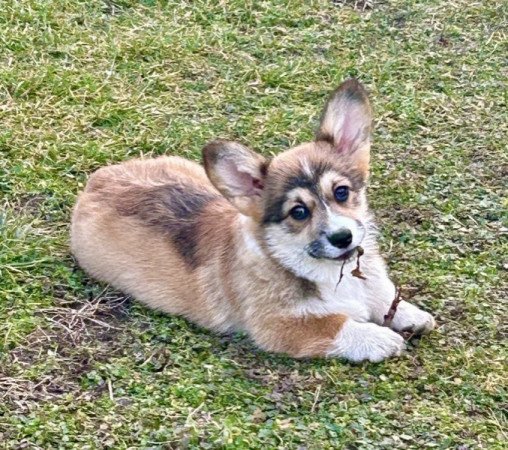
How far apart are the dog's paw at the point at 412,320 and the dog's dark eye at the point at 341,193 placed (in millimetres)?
635

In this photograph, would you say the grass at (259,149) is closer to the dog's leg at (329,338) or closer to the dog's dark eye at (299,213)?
the dog's leg at (329,338)

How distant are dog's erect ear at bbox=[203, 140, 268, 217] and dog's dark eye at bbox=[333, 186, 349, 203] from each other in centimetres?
38

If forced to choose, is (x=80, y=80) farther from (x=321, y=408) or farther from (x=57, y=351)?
(x=321, y=408)

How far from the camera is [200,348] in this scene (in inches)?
210

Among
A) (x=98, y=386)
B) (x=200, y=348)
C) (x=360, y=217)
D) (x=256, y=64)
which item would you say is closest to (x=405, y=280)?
(x=360, y=217)

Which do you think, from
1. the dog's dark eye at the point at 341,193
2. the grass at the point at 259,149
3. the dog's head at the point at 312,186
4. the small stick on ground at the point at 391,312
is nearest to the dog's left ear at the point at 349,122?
the dog's head at the point at 312,186

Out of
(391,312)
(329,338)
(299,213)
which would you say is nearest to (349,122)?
(299,213)

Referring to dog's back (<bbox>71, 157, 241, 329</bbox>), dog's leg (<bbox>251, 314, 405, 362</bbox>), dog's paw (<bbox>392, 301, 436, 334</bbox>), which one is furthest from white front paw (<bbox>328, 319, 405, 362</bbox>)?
dog's back (<bbox>71, 157, 241, 329</bbox>)

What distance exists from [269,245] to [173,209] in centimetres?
71

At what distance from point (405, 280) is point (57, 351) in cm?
186

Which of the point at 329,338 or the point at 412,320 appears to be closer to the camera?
the point at 329,338

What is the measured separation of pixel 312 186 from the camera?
204 inches

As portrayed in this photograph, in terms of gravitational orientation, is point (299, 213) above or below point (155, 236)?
above

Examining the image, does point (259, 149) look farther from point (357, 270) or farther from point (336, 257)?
point (336, 257)
